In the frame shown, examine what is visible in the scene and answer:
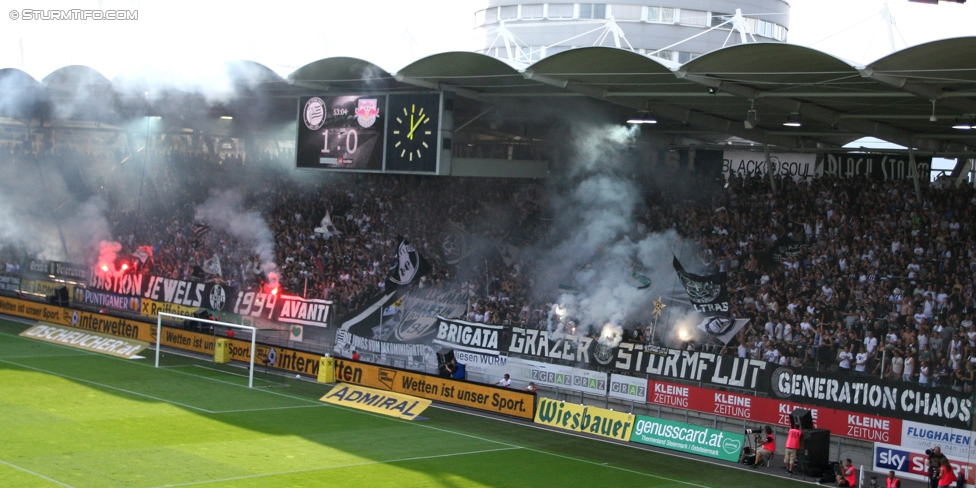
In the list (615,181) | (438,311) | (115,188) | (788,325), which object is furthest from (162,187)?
(788,325)

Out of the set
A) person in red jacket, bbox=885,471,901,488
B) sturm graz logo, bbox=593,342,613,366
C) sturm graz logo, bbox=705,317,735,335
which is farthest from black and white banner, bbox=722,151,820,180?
person in red jacket, bbox=885,471,901,488

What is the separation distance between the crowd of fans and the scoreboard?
16.5ft

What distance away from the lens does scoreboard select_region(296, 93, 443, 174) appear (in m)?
25.0

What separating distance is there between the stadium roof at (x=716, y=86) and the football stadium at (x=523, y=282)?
0.37 feet

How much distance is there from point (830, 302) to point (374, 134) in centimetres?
1242

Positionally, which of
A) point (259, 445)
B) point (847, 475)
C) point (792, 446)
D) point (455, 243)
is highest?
point (455, 243)

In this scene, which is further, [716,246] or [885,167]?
[885,167]

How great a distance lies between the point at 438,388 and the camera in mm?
23781

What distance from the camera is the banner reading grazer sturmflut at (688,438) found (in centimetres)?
1914

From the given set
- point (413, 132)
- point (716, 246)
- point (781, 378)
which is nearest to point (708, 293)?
point (716, 246)

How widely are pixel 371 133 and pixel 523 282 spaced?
21.2ft

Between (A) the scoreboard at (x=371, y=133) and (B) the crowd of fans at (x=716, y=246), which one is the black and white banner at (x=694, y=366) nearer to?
(B) the crowd of fans at (x=716, y=246)

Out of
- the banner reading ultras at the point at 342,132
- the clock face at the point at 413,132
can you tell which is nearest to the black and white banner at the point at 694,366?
the clock face at the point at 413,132

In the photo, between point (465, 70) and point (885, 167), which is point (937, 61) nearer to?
point (465, 70)
